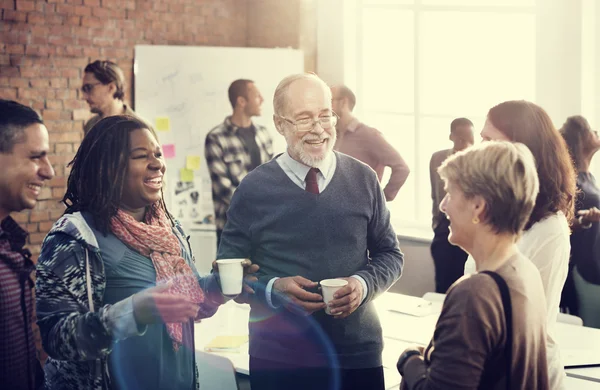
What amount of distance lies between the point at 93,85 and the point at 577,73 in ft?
10.8

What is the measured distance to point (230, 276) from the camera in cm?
220

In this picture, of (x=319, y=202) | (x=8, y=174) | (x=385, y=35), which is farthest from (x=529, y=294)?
(x=385, y=35)

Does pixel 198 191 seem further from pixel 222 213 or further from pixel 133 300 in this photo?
pixel 133 300

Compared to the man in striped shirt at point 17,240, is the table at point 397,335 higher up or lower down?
lower down

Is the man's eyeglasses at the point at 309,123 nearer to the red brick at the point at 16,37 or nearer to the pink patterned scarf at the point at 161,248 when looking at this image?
the pink patterned scarf at the point at 161,248

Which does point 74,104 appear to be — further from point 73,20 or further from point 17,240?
point 17,240

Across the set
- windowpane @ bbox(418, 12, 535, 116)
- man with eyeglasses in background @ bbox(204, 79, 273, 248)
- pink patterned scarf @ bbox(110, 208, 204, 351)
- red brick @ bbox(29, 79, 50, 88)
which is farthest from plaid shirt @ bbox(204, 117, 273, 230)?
pink patterned scarf @ bbox(110, 208, 204, 351)

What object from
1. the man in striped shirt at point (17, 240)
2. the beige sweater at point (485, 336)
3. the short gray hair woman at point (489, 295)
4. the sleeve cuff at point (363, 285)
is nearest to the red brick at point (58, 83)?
the man in striped shirt at point (17, 240)

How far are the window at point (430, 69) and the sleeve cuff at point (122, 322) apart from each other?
404 cm

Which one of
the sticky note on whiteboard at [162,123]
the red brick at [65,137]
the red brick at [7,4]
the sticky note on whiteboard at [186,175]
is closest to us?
the red brick at [7,4]

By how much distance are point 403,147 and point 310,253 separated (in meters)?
4.10

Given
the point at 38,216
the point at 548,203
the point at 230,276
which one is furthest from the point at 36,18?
the point at 548,203

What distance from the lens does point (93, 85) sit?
16.6 ft

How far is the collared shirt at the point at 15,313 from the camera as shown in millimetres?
1891
